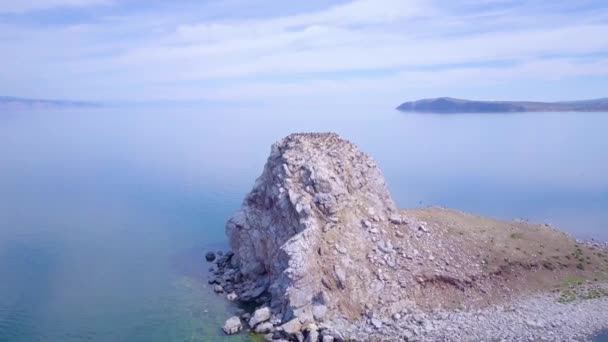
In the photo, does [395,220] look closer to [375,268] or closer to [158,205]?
[375,268]

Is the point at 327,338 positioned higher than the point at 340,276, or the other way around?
the point at 340,276

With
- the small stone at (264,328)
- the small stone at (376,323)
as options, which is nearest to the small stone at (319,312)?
the small stone at (264,328)

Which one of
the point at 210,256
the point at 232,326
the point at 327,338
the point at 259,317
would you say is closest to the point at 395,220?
the point at 327,338

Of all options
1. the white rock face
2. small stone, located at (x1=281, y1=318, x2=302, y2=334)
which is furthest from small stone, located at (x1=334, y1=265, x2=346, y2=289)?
small stone, located at (x1=281, y1=318, x2=302, y2=334)

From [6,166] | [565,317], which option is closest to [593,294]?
[565,317]

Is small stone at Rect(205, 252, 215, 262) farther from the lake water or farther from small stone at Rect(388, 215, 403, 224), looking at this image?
small stone at Rect(388, 215, 403, 224)

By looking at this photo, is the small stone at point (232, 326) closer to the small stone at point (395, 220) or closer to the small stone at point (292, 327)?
the small stone at point (292, 327)
